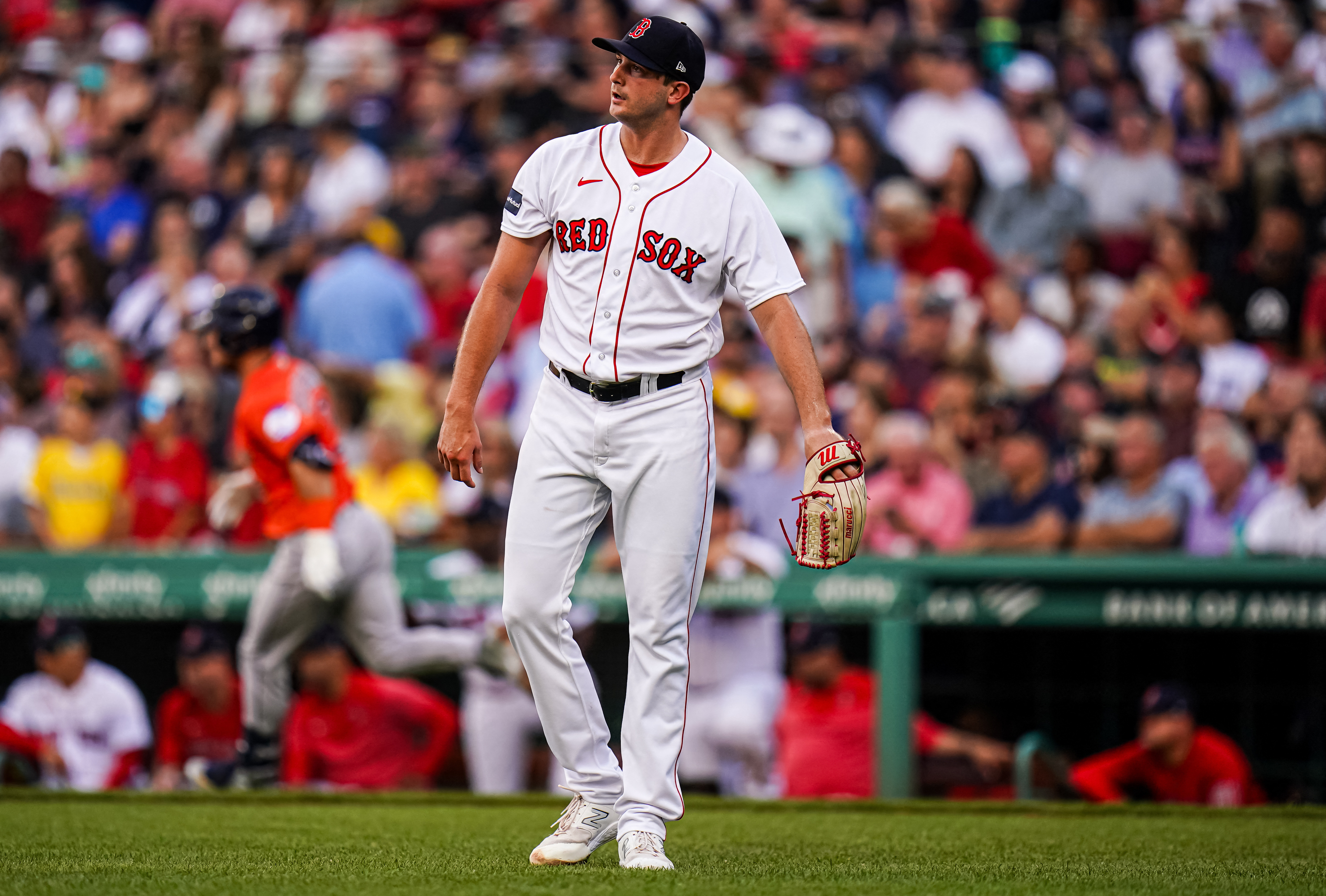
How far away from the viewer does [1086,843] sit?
Result: 5336 millimetres

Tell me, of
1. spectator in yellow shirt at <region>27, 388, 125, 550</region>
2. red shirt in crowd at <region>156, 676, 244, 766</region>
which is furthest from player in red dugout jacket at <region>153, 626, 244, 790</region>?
spectator in yellow shirt at <region>27, 388, 125, 550</region>

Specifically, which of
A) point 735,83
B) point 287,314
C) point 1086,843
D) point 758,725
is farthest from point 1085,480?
point 287,314

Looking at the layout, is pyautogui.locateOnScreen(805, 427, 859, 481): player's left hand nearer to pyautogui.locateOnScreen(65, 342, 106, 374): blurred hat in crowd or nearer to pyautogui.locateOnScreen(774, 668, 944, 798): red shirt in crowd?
pyautogui.locateOnScreen(774, 668, 944, 798): red shirt in crowd

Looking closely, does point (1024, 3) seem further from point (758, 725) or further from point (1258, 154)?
point (758, 725)

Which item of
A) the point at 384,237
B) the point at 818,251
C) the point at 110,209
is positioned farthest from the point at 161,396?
the point at 818,251

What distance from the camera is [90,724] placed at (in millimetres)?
8664

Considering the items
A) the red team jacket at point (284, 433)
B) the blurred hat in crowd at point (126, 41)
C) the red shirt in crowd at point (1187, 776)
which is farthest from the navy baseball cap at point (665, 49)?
the blurred hat in crowd at point (126, 41)

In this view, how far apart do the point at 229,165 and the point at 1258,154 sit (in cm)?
748

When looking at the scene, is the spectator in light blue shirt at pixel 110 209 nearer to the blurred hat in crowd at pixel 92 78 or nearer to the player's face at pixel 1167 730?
the blurred hat in crowd at pixel 92 78

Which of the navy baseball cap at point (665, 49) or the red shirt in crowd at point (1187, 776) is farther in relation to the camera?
the red shirt in crowd at point (1187, 776)

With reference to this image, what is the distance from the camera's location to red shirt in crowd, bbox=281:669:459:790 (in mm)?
8375

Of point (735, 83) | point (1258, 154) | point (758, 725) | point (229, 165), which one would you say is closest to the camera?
point (758, 725)

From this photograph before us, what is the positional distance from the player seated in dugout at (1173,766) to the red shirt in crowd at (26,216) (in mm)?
9302

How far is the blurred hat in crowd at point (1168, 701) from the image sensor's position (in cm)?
705
